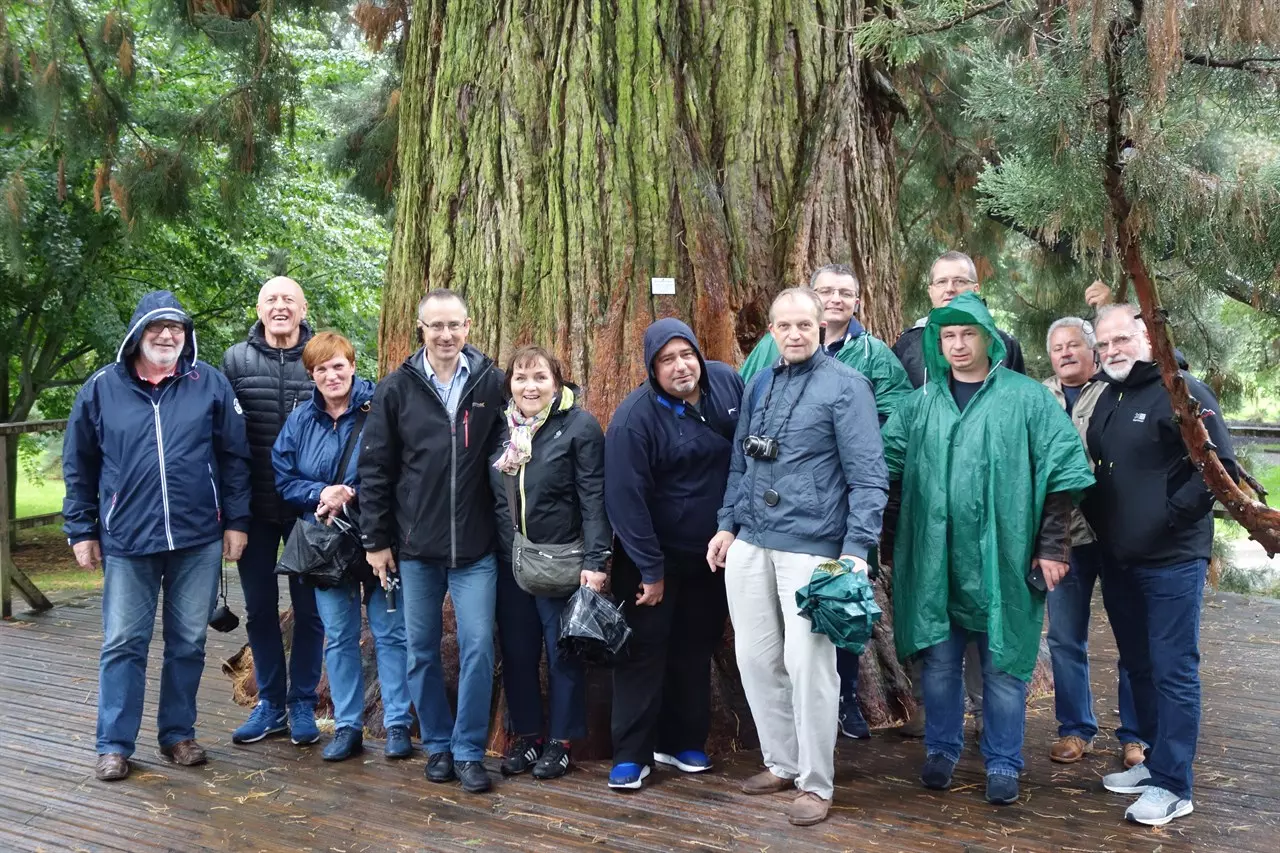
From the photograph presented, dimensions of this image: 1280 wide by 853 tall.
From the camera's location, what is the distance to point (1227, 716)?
4.80 m

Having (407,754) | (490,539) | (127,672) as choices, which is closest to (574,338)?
(490,539)

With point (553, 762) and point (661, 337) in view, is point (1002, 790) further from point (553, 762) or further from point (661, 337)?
point (661, 337)

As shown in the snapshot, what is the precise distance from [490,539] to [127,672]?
Result: 148 cm

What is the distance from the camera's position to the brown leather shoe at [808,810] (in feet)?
11.7

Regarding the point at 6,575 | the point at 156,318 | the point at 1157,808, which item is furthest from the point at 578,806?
the point at 6,575

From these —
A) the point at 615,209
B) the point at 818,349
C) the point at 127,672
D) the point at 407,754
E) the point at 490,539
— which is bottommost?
the point at 407,754

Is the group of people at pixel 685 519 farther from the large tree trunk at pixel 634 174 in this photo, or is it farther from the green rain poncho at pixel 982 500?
the large tree trunk at pixel 634 174

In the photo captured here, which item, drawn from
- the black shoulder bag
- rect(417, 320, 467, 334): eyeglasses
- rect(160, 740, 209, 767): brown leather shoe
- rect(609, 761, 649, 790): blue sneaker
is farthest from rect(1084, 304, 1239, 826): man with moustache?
rect(160, 740, 209, 767): brown leather shoe

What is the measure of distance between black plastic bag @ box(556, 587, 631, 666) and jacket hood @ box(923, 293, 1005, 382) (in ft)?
4.52

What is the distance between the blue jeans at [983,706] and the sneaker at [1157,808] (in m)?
0.38

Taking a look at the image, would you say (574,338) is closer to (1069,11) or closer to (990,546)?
(990,546)

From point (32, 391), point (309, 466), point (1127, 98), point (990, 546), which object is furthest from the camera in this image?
point (32, 391)

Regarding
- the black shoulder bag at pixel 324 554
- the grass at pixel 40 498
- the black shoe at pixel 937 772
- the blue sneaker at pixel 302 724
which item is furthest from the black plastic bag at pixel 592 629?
the grass at pixel 40 498

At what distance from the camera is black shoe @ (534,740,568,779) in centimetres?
401
